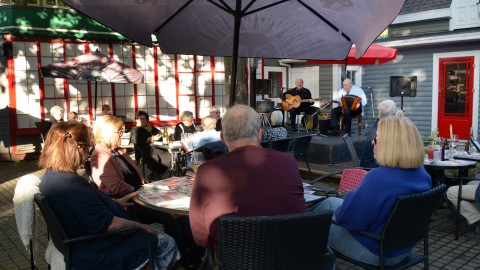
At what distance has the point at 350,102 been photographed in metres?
10.5

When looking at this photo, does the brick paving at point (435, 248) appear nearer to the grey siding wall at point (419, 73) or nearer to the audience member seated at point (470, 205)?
the audience member seated at point (470, 205)

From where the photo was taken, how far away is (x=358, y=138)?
960 centimetres

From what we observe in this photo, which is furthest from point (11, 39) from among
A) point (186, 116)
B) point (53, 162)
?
point (53, 162)

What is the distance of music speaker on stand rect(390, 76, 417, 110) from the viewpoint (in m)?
11.1

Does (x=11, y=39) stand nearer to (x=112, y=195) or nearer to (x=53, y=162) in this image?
(x=112, y=195)

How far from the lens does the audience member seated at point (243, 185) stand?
2174 millimetres

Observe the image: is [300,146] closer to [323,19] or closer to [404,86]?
[323,19]

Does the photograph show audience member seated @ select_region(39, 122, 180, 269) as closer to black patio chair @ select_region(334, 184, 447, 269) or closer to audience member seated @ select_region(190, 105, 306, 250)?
audience member seated @ select_region(190, 105, 306, 250)

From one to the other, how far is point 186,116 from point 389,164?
5.31m

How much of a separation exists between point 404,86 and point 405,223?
9.33 metres

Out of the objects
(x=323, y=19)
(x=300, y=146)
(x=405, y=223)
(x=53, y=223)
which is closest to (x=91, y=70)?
(x=300, y=146)

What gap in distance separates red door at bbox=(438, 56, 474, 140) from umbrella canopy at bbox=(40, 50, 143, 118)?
8.46m

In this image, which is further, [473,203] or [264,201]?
[473,203]

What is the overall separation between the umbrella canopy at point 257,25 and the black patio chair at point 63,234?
143 centimetres
